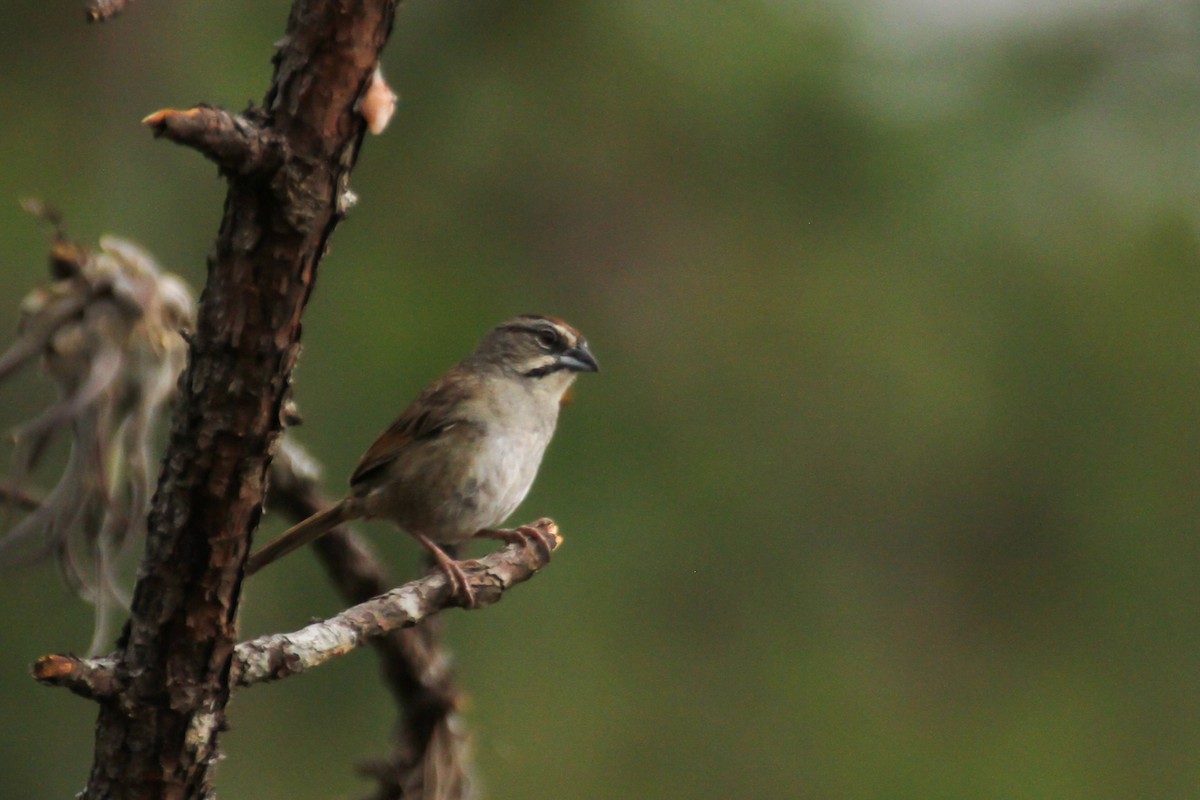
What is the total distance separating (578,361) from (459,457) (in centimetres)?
73

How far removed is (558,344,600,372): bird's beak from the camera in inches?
226

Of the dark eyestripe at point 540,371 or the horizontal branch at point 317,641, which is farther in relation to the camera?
the dark eyestripe at point 540,371


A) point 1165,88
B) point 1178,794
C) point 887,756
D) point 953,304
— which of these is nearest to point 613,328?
point 953,304

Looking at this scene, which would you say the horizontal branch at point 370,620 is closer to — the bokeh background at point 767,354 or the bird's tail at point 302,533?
the bird's tail at point 302,533

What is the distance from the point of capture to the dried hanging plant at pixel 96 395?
3.66 meters

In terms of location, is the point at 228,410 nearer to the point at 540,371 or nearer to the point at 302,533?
the point at 302,533

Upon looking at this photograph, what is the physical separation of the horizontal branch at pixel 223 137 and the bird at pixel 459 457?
2.82 metres

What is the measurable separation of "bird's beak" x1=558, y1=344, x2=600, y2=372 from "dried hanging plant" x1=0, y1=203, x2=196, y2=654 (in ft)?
6.62

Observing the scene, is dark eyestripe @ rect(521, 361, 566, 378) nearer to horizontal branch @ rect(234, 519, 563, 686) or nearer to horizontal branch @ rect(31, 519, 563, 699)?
horizontal branch @ rect(234, 519, 563, 686)

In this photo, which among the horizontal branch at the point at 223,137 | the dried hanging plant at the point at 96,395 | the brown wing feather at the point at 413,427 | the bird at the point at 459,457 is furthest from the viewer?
the brown wing feather at the point at 413,427

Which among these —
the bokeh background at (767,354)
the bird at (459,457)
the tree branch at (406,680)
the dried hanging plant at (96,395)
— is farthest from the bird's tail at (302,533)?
the bokeh background at (767,354)

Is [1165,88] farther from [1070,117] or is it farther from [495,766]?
[495,766]

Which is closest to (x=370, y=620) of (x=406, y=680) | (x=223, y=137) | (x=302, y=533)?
(x=223, y=137)

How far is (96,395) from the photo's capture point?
3717mm
